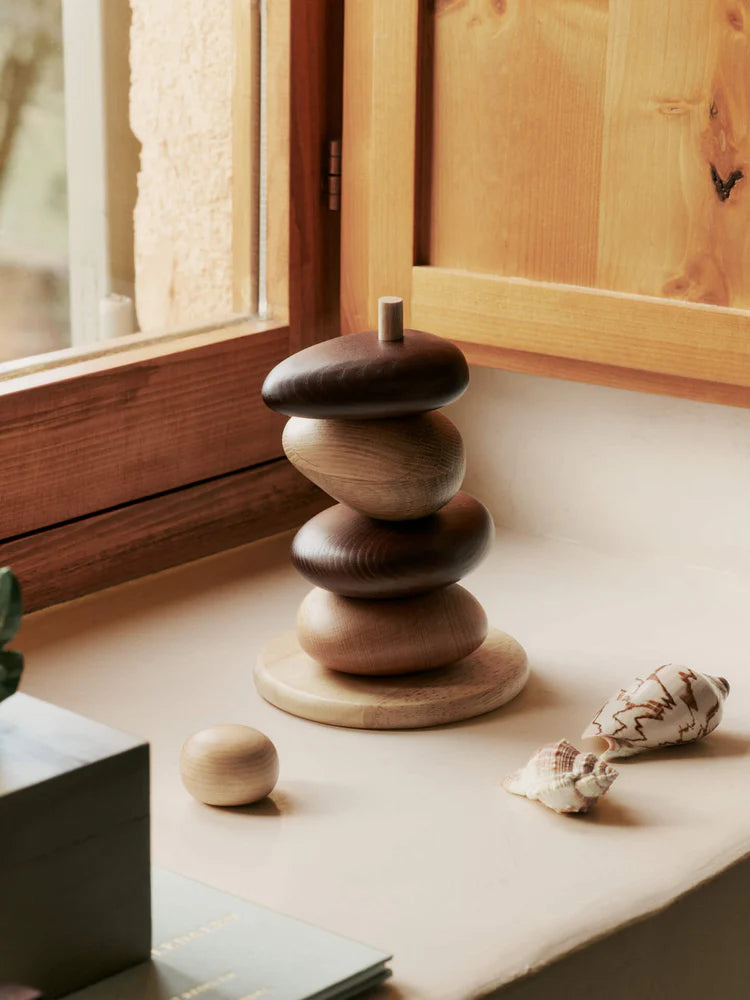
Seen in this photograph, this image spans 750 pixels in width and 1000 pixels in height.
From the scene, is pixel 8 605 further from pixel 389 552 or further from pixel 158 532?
pixel 158 532

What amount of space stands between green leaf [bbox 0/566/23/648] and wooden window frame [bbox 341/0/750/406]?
1.74 feet

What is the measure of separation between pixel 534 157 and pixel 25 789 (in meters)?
0.63

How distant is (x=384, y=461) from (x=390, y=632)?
0.35ft

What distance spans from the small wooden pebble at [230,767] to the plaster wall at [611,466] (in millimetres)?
515

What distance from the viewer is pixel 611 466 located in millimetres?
1271

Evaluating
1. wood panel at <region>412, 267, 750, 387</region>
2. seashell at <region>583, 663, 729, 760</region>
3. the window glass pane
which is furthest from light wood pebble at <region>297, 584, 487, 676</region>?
the window glass pane

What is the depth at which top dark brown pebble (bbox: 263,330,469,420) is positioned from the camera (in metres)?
0.89

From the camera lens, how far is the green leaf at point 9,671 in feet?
2.02

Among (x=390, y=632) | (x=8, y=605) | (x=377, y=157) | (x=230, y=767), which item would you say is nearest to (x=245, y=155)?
(x=377, y=157)

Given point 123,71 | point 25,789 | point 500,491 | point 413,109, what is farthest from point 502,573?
point 25,789

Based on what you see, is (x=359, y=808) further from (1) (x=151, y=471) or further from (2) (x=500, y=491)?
(2) (x=500, y=491)

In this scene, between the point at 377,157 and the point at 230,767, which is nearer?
the point at 230,767

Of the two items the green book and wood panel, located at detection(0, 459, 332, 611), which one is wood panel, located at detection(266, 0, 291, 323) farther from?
the green book

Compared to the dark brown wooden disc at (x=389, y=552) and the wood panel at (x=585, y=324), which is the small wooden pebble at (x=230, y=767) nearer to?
the dark brown wooden disc at (x=389, y=552)
